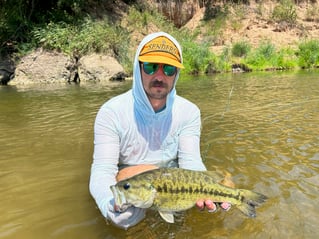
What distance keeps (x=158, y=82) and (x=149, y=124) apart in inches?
19.9

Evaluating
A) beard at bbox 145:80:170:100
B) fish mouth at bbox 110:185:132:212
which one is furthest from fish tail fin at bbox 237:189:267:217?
beard at bbox 145:80:170:100

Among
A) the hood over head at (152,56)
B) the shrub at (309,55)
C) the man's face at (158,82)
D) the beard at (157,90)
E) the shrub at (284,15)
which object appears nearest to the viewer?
the hood over head at (152,56)

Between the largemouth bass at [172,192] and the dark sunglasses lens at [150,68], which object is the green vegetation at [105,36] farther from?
the largemouth bass at [172,192]

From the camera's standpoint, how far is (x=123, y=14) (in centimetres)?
3081

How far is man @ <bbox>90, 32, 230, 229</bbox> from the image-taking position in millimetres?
3322

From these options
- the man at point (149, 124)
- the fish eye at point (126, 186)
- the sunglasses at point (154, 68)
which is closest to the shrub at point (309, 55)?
the man at point (149, 124)

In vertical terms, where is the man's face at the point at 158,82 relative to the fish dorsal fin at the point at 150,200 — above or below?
above

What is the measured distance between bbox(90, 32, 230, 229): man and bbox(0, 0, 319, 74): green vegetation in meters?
19.9

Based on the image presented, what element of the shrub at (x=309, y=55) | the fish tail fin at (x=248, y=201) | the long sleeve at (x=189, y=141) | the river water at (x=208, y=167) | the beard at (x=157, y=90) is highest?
the beard at (x=157, y=90)

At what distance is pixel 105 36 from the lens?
23547 millimetres

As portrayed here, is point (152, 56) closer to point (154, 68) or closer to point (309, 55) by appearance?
point (154, 68)

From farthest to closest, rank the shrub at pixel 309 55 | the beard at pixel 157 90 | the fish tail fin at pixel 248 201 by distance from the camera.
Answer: the shrub at pixel 309 55 → the beard at pixel 157 90 → the fish tail fin at pixel 248 201

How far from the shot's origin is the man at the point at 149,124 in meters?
3.32

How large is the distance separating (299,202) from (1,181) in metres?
3.87
